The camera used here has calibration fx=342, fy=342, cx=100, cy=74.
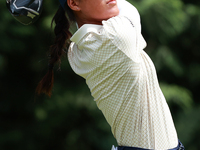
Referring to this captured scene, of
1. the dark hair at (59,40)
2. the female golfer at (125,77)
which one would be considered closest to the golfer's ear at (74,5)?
the female golfer at (125,77)

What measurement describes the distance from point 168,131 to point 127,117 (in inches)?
6.9

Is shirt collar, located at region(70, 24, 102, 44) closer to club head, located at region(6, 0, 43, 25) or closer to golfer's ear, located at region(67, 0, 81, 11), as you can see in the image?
golfer's ear, located at region(67, 0, 81, 11)

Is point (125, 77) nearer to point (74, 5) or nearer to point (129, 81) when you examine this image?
point (129, 81)

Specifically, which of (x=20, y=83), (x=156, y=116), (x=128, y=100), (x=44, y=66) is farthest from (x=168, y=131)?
(x=20, y=83)

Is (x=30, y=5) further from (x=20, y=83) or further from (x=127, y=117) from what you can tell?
(x=20, y=83)

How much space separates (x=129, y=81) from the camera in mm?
1373

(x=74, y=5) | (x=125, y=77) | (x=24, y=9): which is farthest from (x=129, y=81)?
(x=24, y=9)

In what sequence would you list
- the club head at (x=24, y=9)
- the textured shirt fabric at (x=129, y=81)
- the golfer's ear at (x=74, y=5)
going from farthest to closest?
1. the club head at (x=24, y=9)
2. the golfer's ear at (x=74, y=5)
3. the textured shirt fabric at (x=129, y=81)

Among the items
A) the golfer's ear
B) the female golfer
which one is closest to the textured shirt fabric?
the female golfer

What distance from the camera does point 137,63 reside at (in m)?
1.35

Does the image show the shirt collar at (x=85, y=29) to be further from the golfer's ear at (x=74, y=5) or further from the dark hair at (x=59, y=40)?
the dark hair at (x=59, y=40)

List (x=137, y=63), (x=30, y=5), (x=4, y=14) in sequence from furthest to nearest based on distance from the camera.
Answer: (x=4, y=14), (x=30, y=5), (x=137, y=63)

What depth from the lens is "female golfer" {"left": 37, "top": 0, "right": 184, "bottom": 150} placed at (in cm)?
135

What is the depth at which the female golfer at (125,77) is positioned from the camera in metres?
1.35
